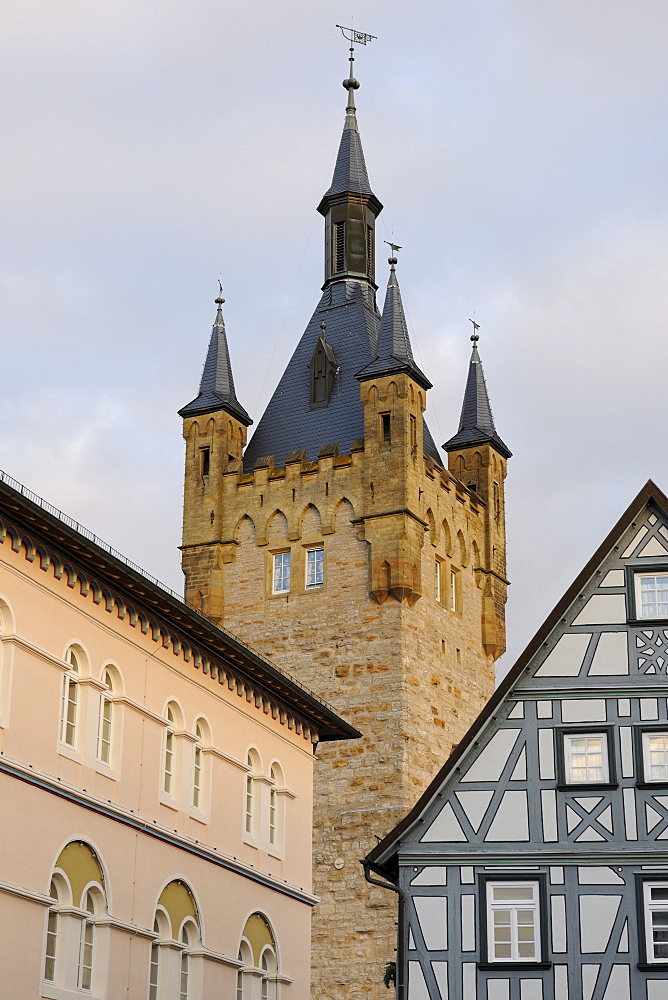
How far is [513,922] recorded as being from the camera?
28234 mm

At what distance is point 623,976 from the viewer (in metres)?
27.4

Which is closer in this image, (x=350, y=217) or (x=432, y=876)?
(x=432, y=876)

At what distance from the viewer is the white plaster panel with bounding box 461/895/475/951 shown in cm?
2805

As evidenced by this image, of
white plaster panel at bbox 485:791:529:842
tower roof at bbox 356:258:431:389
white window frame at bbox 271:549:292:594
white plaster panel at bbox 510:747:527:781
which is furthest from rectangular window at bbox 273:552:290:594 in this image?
white plaster panel at bbox 485:791:529:842

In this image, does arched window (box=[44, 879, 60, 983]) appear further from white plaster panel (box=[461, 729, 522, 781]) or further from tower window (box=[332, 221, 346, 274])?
tower window (box=[332, 221, 346, 274])

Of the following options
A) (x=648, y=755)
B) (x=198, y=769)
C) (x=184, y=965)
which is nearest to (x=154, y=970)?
(x=184, y=965)

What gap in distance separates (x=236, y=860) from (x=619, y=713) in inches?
325

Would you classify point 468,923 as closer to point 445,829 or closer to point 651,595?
point 445,829

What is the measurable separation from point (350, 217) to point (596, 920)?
39.4 metres

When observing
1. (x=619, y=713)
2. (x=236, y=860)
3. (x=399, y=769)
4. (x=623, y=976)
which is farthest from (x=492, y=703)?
(x=399, y=769)

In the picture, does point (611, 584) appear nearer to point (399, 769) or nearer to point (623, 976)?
point (623, 976)

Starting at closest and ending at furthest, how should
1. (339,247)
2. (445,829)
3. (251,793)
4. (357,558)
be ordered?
(445,829), (251,793), (357,558), (339,247)

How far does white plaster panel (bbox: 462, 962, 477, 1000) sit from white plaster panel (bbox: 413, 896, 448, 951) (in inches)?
18.4

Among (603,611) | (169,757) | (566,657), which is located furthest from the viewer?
(169,757)
